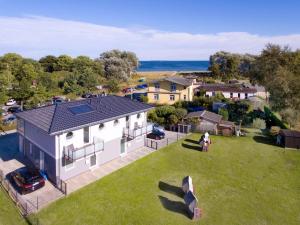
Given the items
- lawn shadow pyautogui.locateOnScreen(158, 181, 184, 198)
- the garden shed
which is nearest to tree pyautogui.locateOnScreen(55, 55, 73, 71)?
the garden shed

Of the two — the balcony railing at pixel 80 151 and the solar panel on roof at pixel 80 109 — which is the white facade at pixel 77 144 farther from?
the solar panel on roof at pixel 80 109

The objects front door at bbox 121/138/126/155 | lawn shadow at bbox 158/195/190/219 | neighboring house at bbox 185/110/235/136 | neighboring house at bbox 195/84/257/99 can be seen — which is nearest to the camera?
lawn shadow at bbox 158/195/190/219

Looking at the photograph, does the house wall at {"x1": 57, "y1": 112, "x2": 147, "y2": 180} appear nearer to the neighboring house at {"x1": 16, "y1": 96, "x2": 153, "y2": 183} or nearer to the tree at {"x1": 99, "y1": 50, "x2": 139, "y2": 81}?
the neighboring house at {"x1": 16, "y1": 96, "x2": 153, "y2": 183}

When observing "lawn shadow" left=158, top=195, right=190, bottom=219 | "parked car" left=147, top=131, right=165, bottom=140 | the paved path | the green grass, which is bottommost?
the green grass

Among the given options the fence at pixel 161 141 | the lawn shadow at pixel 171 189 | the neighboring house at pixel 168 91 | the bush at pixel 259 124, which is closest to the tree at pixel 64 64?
the neighboring house at pixel 168 91

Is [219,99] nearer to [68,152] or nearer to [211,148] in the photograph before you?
[211,148]

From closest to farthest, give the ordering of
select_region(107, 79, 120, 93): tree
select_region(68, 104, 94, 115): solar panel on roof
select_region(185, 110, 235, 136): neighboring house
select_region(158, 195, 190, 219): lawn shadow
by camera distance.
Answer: select_region(158, 195, 190, 219): lawn shadow, select_region(68, 104, 94, 115): solar panel on roof, select_region(185, 110, 235, 136): neighboring house, select_region(107, 79, 120, 93): tree

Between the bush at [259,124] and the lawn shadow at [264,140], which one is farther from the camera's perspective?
the bush at [259,124]
